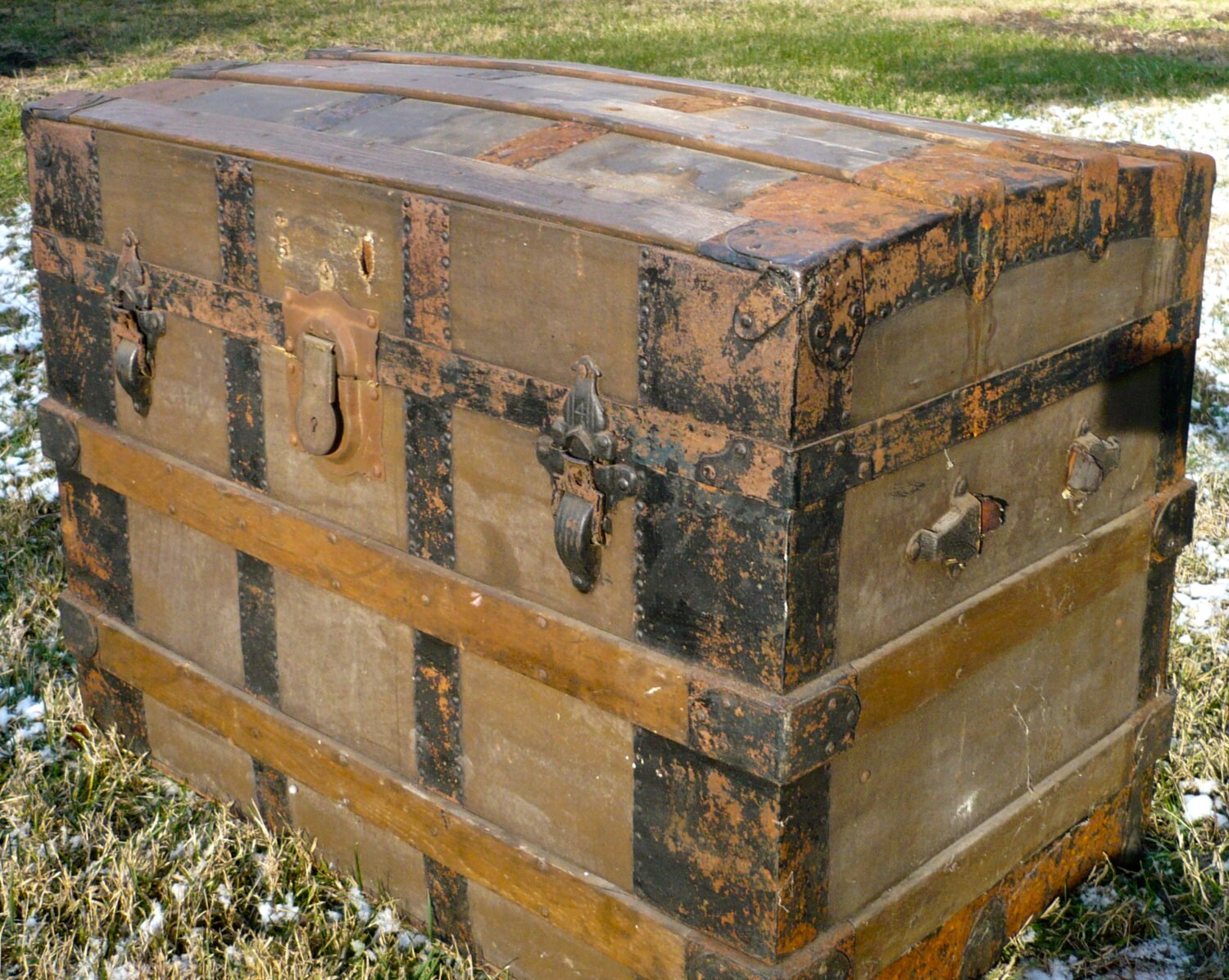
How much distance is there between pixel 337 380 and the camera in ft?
7.97

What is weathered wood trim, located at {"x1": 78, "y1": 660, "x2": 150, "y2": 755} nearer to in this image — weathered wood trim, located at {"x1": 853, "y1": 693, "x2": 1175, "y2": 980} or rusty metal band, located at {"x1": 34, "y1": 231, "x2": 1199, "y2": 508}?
rusty metal band, located at {"x1": 34, "y1": 231, "x2": 1199, "y2": 508}

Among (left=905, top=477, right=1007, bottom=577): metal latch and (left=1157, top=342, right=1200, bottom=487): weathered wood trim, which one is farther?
(left=1157, top=342, right=1200, bottom=487): weathered wood trim

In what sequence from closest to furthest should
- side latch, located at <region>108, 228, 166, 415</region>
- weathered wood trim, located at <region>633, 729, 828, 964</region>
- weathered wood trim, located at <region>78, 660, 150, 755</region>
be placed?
weathered wood trim, located at <region>633, 729, 828, 964</region>, side latch, located at <region>108, 228, 166, 415</region>, weathered wood trim, located at <region>78, 660, 150, 755</region>

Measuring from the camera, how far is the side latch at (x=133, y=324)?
2.73 meters

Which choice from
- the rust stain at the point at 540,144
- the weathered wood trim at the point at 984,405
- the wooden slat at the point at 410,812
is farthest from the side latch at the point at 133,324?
the weathered wood trim at the point at 984,405

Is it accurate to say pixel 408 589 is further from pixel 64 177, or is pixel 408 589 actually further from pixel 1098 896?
pixel 1098 896

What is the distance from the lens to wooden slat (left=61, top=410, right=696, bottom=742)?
2109 millimetres

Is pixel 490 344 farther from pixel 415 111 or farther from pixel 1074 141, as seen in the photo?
pixel 1074 141

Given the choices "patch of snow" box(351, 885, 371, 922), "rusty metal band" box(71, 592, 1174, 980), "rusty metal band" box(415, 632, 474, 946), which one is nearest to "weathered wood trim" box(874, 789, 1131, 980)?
"rusty metal band" box(71, 592, 1174, 980)

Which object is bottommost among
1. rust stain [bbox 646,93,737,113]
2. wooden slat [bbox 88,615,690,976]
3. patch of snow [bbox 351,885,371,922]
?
patch of snow [bbox 351,885,371,922]

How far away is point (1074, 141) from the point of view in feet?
8.07

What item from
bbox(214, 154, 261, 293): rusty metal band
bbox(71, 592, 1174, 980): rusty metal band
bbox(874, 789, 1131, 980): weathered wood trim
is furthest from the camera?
bbox(214, 154, 261, 293): rusty metal band

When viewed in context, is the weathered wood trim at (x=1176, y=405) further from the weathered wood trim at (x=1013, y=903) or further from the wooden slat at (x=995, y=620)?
the weathered wood trim at (x=1013, y=903)

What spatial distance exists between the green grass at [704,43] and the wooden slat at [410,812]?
4735 millimetres
